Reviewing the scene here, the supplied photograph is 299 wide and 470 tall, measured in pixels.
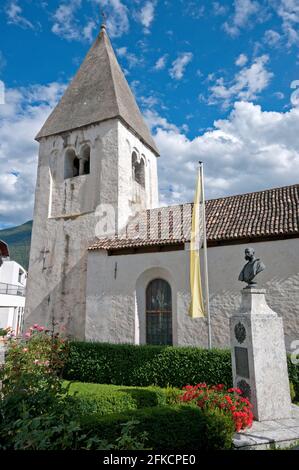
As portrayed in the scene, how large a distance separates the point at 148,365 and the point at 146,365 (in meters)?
0.08

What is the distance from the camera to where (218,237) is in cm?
1202

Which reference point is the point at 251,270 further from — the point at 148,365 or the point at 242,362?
the point at 148,365

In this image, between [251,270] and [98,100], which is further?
[98,100]

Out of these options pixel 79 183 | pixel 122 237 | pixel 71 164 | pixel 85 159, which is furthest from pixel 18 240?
pixel 122 237

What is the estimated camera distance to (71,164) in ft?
58.1

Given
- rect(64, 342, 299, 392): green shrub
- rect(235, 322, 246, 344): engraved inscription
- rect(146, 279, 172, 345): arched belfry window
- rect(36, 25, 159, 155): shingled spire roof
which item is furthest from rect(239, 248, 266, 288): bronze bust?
rect(36, 25, 159, 155): shingled spire roof

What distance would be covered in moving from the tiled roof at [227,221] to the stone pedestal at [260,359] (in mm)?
4806

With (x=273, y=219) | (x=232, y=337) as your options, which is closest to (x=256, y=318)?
(x=232, y=337)

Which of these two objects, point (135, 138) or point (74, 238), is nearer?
point (74, 238)

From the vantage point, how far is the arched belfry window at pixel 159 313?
1289 centimetres

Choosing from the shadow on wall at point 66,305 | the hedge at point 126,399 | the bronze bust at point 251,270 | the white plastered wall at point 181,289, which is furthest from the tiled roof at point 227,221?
the hedge at point 126,399

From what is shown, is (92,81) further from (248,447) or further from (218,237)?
(248,447)

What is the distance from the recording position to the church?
1157cm
